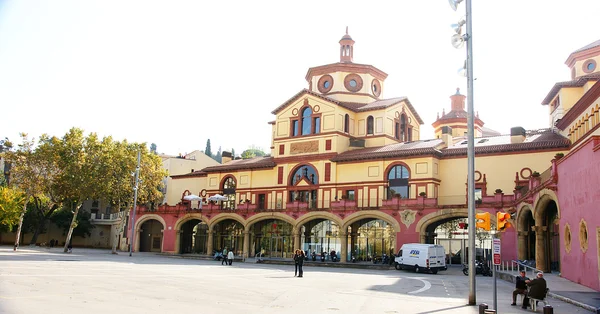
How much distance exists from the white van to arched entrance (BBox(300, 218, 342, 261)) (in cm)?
1076

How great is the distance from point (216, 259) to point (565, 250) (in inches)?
1213

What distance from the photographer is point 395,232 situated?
4388 centimetres

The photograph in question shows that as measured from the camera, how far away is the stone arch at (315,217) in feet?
155

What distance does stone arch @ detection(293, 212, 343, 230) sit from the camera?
155 ft

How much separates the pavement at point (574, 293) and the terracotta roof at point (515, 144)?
18.0m

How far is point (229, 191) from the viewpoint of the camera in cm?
5903

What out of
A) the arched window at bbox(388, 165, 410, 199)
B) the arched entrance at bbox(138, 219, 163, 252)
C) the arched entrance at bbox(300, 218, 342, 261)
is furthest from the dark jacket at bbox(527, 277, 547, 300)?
the arched entrance at bbox(138, 219, 163, 252)

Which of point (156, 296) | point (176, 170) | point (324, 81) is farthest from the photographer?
point (176, 170)

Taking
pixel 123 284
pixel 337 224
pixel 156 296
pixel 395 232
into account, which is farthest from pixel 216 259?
pixel 156 296

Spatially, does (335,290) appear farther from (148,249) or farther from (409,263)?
(148,249)

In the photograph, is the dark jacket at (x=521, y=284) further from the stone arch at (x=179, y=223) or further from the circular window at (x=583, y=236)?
the stone arch at (x=179, y=223)

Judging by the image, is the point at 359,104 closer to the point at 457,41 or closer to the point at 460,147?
the point at 460,147

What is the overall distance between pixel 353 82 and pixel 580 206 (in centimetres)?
3776

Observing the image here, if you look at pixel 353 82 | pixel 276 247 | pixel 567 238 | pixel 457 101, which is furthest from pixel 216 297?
pixel 457 101
